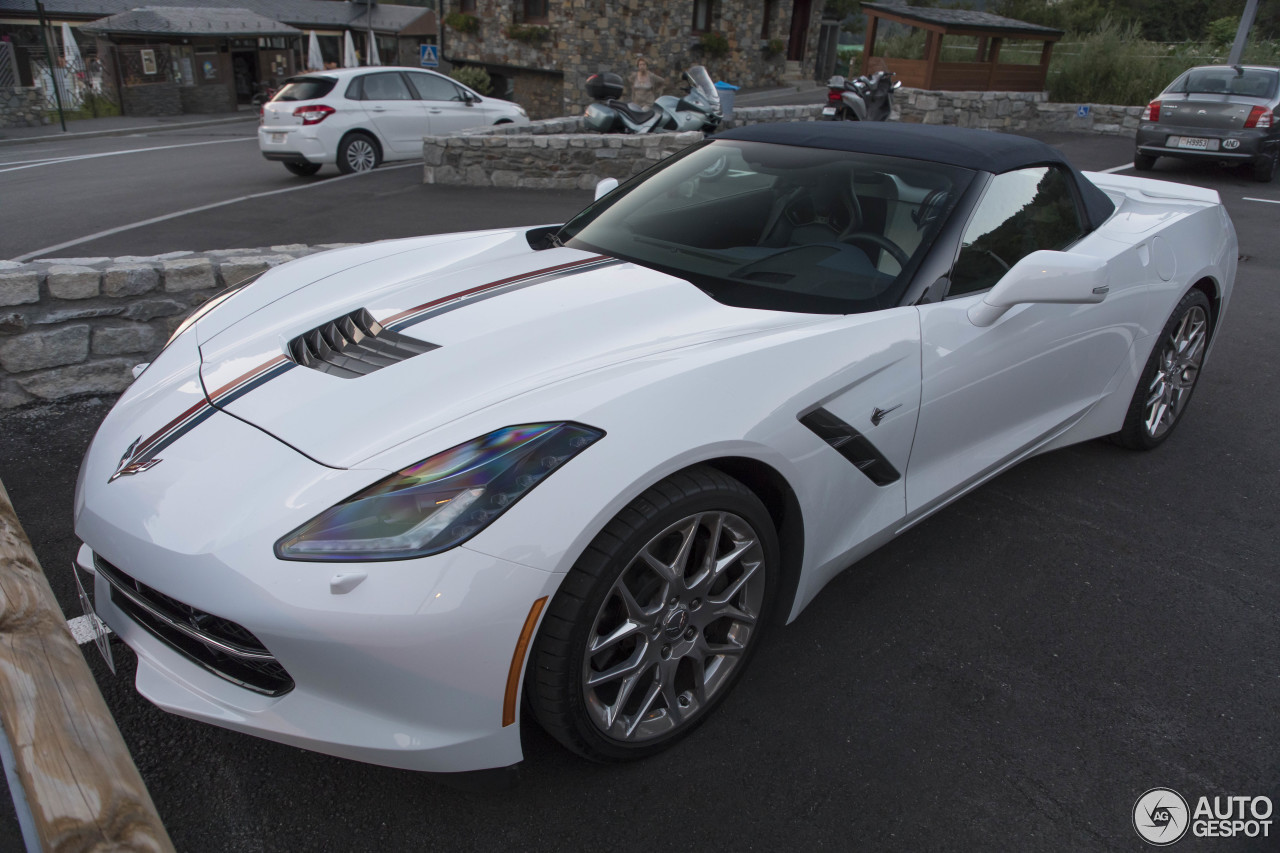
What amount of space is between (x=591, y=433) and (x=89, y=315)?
10.4 feet

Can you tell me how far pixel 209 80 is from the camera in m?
28.4

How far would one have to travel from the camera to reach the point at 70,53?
2772 centimetres

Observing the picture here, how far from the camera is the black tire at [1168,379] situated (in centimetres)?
351

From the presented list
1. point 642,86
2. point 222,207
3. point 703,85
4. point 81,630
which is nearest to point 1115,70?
point 642,86

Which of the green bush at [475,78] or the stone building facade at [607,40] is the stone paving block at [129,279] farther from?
the green bush at [475,78]

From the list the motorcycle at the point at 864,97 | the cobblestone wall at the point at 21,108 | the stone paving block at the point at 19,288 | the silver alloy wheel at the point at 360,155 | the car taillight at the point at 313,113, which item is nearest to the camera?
the stone paving block at the point at 19,288

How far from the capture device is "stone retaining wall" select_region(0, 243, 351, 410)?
12.2 ft

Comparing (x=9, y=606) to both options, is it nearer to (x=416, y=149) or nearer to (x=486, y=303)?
(x=486, y=303)

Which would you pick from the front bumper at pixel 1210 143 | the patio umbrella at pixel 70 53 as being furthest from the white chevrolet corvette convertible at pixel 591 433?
the patio umbrella at pixel 70 53

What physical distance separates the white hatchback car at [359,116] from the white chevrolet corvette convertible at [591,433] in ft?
30.5

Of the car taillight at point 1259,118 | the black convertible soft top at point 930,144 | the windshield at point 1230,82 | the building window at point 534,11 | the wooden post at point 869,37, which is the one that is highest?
the building window at point 534,11

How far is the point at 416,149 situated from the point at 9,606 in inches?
484

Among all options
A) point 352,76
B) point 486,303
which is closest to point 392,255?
point 486,303

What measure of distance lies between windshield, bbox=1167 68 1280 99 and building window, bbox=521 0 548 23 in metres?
19.9
